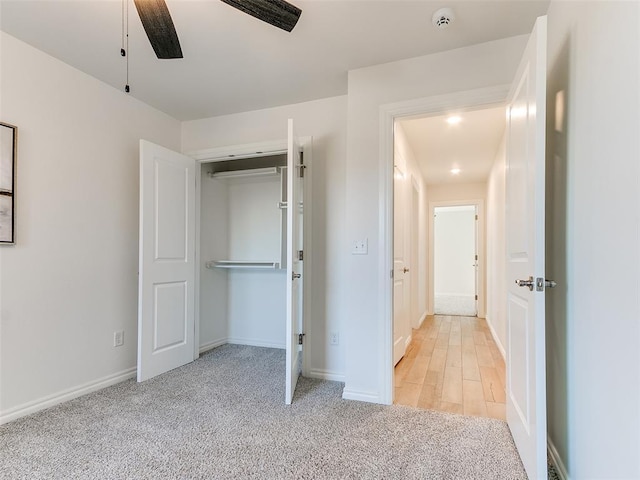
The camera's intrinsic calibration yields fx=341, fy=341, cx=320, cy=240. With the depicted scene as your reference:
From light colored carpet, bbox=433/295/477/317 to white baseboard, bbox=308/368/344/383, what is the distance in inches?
159

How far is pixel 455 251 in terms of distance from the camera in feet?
29.7

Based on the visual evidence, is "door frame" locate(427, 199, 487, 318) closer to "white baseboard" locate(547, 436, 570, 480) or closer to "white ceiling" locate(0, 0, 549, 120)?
"white ceiling" locate(0, 0, 549, 120)

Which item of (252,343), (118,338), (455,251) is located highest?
(455,251)

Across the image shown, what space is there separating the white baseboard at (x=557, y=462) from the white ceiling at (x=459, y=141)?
231cm

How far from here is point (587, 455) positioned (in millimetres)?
1238

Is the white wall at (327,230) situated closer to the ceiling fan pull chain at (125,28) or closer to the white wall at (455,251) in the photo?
the ceiling fan pull chain at (125,28)

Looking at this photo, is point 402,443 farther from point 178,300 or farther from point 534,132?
point 178,300

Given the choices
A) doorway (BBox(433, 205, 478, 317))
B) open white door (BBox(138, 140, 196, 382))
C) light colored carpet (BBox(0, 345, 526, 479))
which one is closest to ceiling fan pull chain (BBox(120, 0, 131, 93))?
open white door (BBox(138, 140, 196, 382))

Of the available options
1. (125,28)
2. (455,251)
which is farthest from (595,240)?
(455,251)

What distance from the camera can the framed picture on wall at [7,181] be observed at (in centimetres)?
202

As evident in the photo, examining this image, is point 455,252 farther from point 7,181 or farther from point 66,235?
point 7,181

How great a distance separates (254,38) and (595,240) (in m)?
2.05

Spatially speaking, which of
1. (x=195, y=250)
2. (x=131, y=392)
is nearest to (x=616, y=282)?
(x=131, y=392)

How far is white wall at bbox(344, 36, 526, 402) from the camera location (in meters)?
2.29
